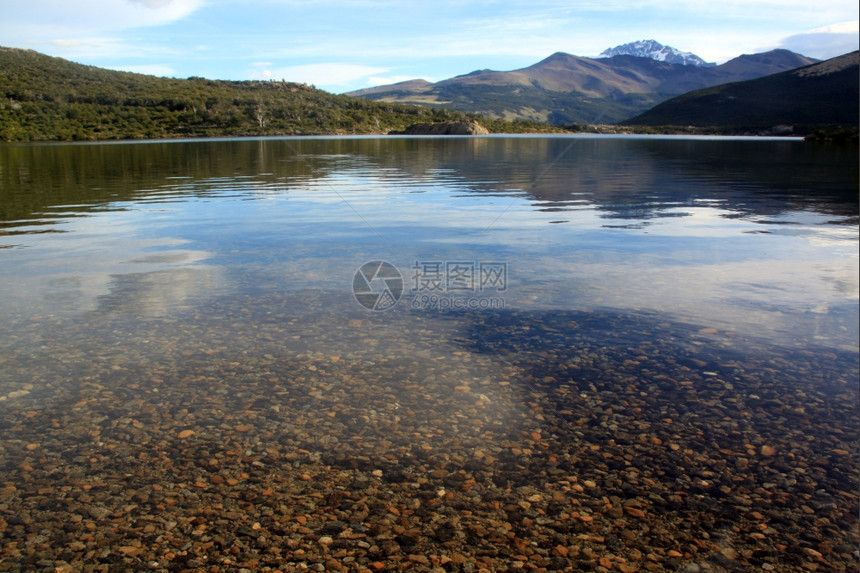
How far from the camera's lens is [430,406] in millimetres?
6086

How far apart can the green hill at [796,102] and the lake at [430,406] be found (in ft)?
483

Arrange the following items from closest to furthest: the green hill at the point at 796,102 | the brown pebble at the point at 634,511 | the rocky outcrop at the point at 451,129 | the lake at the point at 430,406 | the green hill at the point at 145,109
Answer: the lake at the point at 430,406 → the brown pebble at the point at 634,511 → the green hill at the point at 145,109 → the green hill at the point at 796,102 → the rocky outcrop at the point at 451,129

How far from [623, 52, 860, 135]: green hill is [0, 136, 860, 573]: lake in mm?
147337

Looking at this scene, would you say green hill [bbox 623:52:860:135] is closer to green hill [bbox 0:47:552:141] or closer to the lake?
green hill [bbox 0:47:552:141]

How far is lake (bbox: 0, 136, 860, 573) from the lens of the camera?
4234 mm

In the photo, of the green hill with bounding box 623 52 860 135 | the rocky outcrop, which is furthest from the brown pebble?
the green hill with bounding box 623 52 860 135

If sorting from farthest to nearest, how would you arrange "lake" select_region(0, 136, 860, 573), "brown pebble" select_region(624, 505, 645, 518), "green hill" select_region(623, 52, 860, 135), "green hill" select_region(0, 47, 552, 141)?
"green hill" select_region(623, 52, 860, 135) → "green hill" select_region(0, 47, 552, 141) → "brown pebble" select_region(624, 505, 645, 518) → "lake" select_region(0, 136, 860, 573)

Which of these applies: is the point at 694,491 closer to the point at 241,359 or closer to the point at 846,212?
the point at 241,359

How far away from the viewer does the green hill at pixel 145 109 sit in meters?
119

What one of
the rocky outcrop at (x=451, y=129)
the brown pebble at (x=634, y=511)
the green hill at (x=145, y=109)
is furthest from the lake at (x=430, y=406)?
the rocky outcrop at (x=451, y=129)

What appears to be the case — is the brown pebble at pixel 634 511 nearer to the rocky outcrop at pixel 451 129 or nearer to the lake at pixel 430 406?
the lake at pixel 430 406

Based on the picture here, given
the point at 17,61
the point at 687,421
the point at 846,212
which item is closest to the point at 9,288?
the point at 687,421

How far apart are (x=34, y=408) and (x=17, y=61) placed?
167541mm

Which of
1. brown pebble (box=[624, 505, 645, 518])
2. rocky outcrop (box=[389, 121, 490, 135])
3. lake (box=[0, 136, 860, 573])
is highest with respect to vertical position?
rocky outcrop (box=[389, 121, 490, 135])
